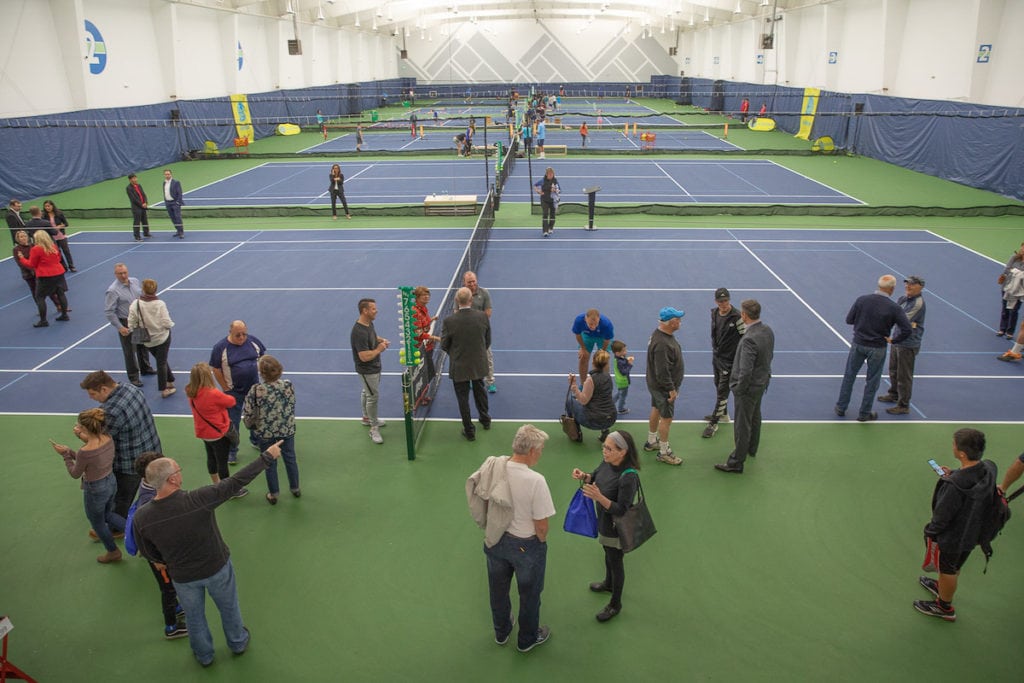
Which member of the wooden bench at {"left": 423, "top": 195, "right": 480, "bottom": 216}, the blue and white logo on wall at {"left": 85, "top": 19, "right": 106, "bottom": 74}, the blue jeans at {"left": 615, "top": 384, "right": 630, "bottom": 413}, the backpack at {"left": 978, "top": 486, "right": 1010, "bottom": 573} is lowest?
the blue jeans at {"left": 615, "top": 384, "right": 630, "bottom": 413}

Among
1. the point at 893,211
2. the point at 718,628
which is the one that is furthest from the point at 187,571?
the point at 893,211

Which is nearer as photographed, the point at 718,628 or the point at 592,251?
the point at 718,628

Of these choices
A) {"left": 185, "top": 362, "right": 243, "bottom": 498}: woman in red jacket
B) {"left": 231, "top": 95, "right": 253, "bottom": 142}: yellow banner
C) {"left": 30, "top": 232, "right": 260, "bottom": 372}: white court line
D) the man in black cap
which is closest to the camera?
{"left": 185, "top": 362, "right": 243, "bottom": 498}: woman in red jacket

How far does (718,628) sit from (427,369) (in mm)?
5434

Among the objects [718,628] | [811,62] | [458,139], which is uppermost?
[811,62]

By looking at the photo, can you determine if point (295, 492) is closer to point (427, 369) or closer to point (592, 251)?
point (427, 369)

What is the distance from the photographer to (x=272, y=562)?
6395mm

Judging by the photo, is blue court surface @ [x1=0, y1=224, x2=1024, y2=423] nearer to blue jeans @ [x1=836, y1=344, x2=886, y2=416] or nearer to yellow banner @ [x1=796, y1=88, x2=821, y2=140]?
blue jeans @ [x1=836, y1=344, x2=886, y2=416]

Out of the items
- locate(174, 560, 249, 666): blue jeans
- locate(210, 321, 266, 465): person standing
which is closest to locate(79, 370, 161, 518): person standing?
locate(210, 321, 266, 465): person standing


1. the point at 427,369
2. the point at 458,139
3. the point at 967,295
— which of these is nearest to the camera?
the point at 427,369

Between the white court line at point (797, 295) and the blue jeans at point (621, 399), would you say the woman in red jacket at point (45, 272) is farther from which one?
the white court line at point (797, 295)

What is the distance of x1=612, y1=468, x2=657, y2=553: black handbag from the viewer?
5016mm

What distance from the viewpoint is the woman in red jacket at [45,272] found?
1192 centimetres

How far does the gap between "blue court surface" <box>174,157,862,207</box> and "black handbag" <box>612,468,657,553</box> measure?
17930 millimetres
